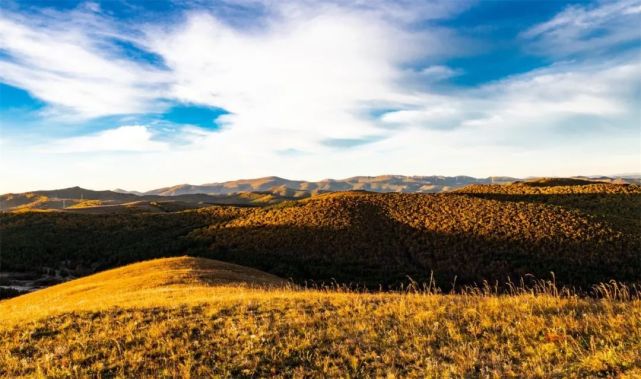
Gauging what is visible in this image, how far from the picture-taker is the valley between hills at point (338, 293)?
7520 millimetres

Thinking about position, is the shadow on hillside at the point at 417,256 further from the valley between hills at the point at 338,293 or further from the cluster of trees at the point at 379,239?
the valley between hills at the point at 338,293

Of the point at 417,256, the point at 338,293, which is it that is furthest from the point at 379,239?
the point at 338,293

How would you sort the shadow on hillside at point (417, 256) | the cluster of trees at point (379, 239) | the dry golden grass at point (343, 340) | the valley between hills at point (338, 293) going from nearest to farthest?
1. the dry golden grass at point (343, 340)
2. the valley between hills at point (338, 293)
3. the shadow on hillside at point (417, 256)
4. the cluster of trees at point (379, 239)

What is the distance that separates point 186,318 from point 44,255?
5591 cm

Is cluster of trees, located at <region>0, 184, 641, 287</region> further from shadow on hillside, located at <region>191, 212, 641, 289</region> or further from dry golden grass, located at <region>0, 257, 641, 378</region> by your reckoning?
dry golden grass, located at <region>0, 257, 641, 378</region>

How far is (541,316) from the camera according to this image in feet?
28.7

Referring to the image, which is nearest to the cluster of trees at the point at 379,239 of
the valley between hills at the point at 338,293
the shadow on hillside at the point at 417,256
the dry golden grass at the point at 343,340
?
the shadow on hillside at the point at 417,256

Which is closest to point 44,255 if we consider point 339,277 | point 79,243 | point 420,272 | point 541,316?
point 79,243

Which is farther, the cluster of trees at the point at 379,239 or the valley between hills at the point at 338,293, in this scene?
the cluster of trees at the point at 379,239

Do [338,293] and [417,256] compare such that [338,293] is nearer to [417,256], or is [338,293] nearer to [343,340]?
[343,340]

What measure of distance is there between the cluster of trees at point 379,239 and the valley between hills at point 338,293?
1.05 ft

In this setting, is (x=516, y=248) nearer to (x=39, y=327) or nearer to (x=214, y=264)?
(x=214, y=264)

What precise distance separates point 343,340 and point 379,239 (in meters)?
46.9

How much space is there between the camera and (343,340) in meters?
8.49
